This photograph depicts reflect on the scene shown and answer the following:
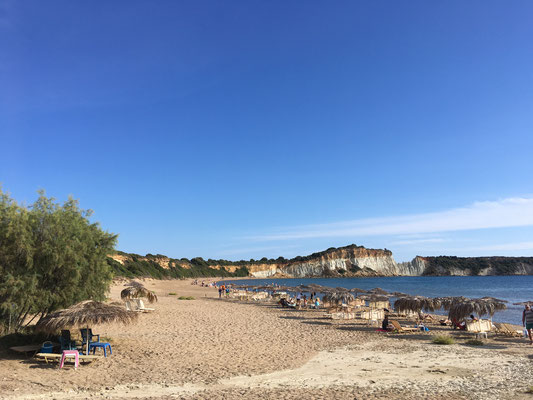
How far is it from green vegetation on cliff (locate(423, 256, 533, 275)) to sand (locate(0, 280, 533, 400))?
146m

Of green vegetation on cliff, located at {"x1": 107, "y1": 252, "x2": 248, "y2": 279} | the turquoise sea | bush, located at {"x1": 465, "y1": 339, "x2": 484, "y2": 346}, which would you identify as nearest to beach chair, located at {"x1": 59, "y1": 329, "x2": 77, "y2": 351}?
bush, located at {"x1": 465, "y1": 339, "x2": 484, "y2": 346}

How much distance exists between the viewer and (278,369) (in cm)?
1016

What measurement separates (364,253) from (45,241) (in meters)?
136

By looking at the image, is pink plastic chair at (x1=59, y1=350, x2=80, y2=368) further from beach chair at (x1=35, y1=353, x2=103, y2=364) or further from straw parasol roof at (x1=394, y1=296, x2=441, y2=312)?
straw parasol roof at (x1=394, y1=296, x2=441, y2=312)

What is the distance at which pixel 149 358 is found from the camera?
1133 centimetres

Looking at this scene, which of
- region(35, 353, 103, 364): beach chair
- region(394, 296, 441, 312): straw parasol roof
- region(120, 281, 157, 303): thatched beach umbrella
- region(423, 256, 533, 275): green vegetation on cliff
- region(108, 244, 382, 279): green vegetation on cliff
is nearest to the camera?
region(35, 353, 103, 364): beach chair

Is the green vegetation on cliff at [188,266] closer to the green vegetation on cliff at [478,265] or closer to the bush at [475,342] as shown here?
the green vegetation on cliff at [478,265]

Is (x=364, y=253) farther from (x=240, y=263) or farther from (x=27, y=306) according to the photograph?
(x=27, y=306)

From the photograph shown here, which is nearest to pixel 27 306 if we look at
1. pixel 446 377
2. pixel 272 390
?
pixel 272 390

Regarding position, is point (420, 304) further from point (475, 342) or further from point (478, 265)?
point (478, 265)

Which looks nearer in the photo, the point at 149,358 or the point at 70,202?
the point at 149,358

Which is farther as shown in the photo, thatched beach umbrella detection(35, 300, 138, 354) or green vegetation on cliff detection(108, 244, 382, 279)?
green vegetation on cliff detection(108, 244, 382, 279)

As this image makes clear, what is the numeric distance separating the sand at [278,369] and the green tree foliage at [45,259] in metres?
1.64

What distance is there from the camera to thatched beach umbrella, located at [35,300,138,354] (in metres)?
9.80
